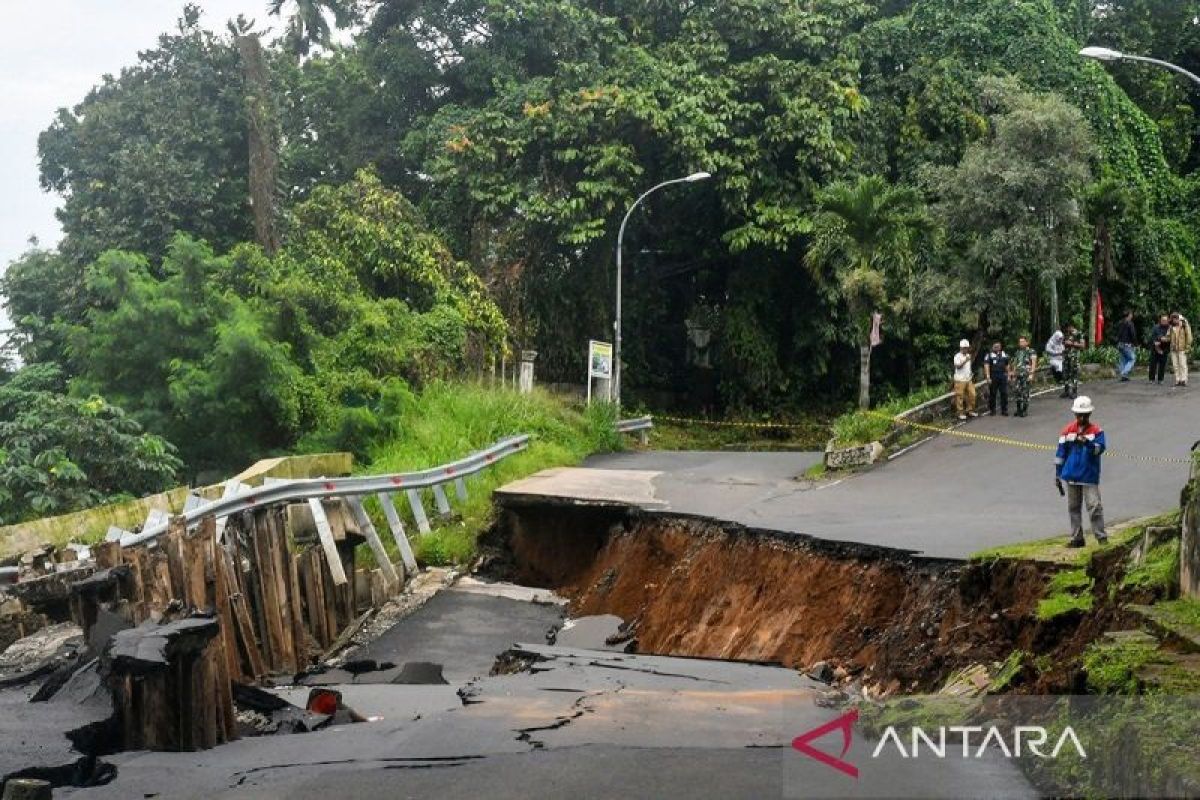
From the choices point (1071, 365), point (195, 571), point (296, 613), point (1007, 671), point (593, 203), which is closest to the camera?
point (1007, 671)

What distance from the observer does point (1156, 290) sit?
42.5 metres

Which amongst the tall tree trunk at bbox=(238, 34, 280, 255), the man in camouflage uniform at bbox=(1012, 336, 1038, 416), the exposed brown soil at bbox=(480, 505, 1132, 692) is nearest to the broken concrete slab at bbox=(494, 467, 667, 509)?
the exposed brown soil at bbox=(480, 505, 1132, 692)

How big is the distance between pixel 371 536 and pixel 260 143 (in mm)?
21121

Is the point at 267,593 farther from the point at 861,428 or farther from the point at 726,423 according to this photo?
the point at 726,423

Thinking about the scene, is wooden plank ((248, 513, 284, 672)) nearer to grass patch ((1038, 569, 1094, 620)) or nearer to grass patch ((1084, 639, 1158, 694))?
grass patch ((1038, 569, 1094, 620))

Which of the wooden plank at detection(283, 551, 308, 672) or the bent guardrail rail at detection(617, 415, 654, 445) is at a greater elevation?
the bent guardrail rail at detection(617, 415, 654, 445)

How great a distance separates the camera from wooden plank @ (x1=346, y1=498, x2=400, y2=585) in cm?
2041

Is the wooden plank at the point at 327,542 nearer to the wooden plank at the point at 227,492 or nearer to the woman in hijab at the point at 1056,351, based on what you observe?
the wooden plank at the point at 227,492

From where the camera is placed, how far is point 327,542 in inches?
744

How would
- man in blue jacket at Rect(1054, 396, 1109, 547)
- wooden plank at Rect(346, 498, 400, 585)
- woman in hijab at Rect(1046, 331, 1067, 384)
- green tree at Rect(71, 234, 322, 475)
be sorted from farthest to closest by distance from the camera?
woman in hijab at Rect(1046, 331, 1067, 384) < green tree at Rect(71, 234, 322, 475) < wooden plank at Rect(346, 498, 400, 585) < man in blue jacket at Rect(1054, 396, 1109, 547)

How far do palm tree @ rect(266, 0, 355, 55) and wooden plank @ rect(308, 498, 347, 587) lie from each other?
2837 centimetres

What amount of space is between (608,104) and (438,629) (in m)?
20.9

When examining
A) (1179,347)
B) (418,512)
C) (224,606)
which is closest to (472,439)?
(418,512)

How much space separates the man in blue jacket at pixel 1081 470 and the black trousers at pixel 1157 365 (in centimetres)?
2091
